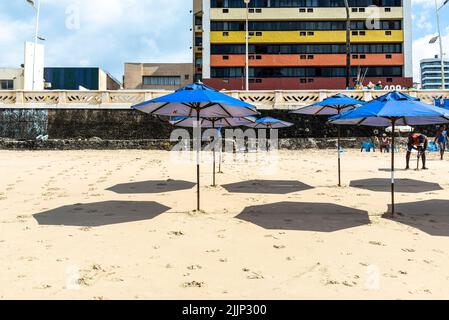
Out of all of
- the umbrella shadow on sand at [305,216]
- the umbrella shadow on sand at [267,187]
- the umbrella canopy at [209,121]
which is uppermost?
the umbrella canopy at [209,121]

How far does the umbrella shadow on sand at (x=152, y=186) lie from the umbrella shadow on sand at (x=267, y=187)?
4.50 ft

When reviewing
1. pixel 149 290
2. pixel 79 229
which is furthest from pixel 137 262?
pixel 79 229

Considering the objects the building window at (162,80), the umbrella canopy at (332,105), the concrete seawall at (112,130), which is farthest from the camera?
the building window at (162,80)

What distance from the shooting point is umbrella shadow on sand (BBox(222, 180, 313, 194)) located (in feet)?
33.7

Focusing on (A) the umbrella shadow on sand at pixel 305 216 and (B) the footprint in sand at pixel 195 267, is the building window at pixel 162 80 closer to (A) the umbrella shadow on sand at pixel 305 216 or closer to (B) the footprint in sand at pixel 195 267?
(A) the umbrella shadow on sand at pixel 305 216

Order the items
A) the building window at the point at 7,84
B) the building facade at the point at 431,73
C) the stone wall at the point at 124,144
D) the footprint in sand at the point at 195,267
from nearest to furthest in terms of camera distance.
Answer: the footprint in sand at the point at 195,267 < the stone wall at the point at 124,144 < the building window at the point at 7,84 < the building facade at the point at 431,73

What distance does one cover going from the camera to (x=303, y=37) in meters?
44.0

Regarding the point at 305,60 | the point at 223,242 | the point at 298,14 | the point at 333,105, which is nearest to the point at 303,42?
the point at 305,60

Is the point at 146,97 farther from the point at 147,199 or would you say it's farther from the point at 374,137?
the point at 147,199

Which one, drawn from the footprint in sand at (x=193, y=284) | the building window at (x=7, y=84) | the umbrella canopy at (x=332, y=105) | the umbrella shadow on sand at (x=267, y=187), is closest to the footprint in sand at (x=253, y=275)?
the footprint in sand at (x=193, y=284)

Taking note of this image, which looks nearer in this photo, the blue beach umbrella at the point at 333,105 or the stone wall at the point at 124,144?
the blue beach umbrella at the point at 333,105

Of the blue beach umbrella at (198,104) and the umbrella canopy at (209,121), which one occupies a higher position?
the umbrella canopy at (209,121)

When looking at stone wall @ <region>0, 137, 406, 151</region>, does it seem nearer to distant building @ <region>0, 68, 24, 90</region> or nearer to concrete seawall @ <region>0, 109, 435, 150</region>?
concrete seawall @ <region>0, 109, 435, 150</region>

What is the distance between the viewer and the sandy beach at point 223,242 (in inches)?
150
